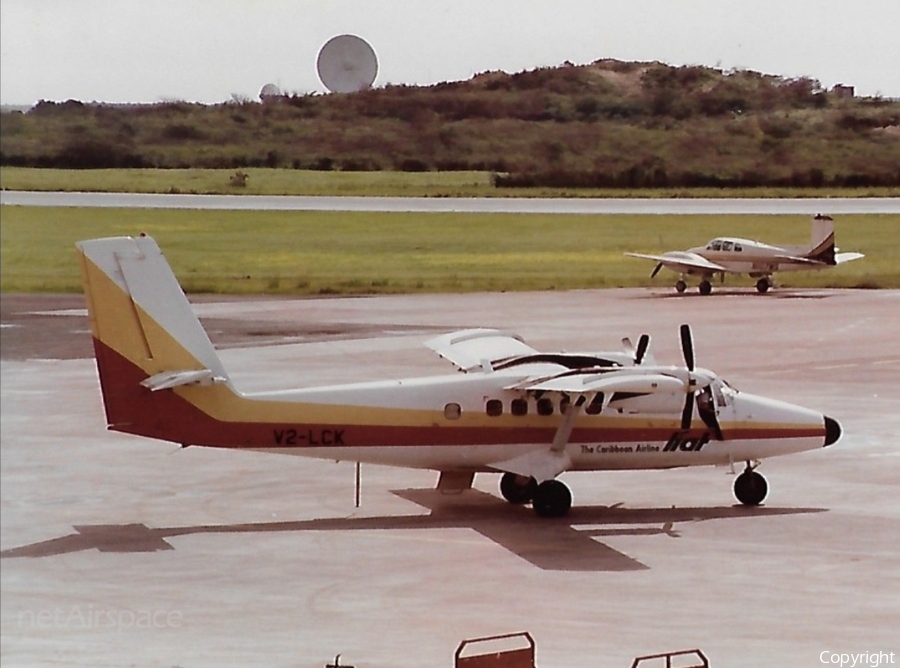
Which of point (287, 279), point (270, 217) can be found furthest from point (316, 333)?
point (270, 217)

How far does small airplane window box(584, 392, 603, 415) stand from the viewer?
2217cm

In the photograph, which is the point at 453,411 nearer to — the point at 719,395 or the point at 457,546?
the point at 457,546

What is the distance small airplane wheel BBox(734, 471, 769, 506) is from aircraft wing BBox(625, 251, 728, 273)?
8.78m

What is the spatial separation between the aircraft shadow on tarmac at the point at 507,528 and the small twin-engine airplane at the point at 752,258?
6.75 metres

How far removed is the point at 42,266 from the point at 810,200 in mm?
12951

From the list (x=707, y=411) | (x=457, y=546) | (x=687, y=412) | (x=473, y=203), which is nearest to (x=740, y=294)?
(x=473, y=203)

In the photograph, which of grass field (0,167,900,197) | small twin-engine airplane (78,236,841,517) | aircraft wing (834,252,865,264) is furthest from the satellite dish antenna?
aircraft wing (834,252,865,264)

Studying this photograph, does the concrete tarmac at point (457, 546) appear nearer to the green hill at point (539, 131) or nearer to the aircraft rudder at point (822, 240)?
the aircraft rudder at point (822, 240)

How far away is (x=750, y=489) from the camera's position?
76.2 ft

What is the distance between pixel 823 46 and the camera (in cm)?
2434

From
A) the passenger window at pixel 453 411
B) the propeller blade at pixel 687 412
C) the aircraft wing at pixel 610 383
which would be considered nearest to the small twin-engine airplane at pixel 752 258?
the propeller blade at pixel 687 412

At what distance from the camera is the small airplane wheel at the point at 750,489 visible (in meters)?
23.2

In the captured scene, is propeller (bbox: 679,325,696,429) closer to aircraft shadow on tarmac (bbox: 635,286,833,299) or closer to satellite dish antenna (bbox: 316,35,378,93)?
satellite dish antenna (bbox: 316,35,378,93)

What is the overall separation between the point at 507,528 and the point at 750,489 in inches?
135
